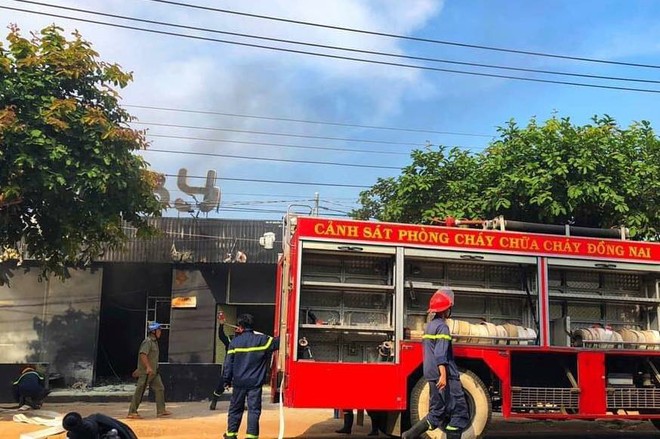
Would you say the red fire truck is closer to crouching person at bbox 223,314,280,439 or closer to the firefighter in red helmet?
crouching person at bbox 223,314,280,439

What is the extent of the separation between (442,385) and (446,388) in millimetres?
117

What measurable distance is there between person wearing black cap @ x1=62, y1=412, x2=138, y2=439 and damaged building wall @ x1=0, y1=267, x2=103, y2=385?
533 inches

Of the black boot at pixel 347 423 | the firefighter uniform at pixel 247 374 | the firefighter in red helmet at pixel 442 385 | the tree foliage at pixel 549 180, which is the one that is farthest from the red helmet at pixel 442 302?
the tree foliage at pixel 549 180

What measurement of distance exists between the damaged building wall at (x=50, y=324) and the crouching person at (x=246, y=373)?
9208mm

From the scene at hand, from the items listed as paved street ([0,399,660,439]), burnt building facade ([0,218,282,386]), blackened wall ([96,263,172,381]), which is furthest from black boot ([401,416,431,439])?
blackened wall ([96,263,172,381])

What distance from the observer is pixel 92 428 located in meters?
2.73

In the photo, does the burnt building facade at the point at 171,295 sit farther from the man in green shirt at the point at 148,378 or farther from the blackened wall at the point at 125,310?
the man in green shirt at the point at 148,378

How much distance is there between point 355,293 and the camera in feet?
27.1

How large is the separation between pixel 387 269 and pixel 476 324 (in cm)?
135

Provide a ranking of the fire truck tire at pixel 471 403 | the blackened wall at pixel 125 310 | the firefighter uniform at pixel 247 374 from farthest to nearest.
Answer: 1. the blackened wall at pixel 125 310
2. the fire truck tire at pixel 471 403
3. the firefighter uniform at pixel 247 374

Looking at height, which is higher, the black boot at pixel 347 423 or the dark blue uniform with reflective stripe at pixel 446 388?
the dark blue uniform with reflective stripe at pixel 446 388

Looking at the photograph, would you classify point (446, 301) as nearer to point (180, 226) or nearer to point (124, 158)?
point (124, 158)

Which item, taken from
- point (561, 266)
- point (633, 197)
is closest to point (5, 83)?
point (561, 266)

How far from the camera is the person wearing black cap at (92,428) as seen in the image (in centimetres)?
267
